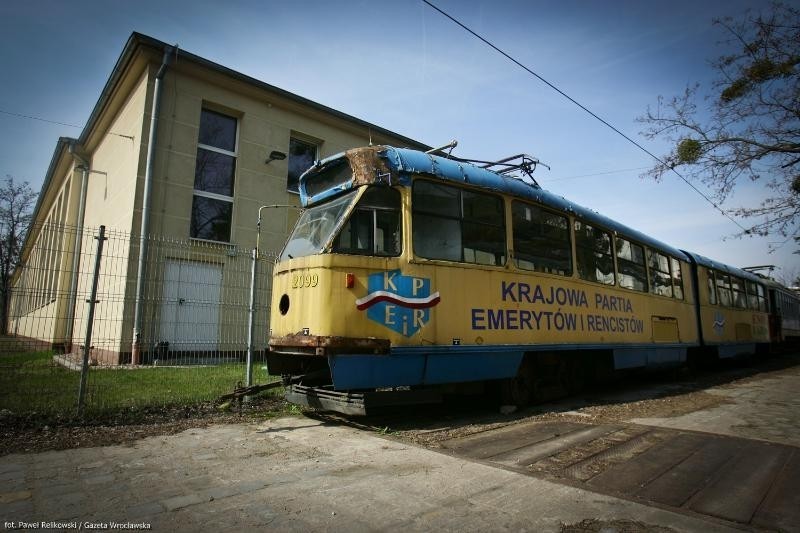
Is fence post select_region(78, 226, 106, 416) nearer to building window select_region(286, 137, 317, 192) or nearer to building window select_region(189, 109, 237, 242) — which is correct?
building window select_region(189, 109, 237, 242)

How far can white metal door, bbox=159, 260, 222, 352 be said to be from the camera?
252 inches

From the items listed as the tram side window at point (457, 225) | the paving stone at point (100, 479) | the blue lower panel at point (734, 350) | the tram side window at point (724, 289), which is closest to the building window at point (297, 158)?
the tram side window at point (457, 225)

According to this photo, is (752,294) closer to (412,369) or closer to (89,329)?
(412,369)

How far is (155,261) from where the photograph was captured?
6.59 m

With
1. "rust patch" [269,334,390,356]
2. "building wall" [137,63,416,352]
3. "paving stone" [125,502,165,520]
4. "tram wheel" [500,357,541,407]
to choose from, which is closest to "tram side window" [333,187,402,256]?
"rust patch" [269,334,390,356]

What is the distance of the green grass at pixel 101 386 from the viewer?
534 cm

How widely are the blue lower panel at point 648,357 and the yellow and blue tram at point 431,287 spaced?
0.52ft

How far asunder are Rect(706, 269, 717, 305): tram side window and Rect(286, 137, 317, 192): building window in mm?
11757

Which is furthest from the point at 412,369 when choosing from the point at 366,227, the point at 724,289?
the point at 724,289

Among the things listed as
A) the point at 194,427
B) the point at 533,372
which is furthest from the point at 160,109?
the point at 533,372

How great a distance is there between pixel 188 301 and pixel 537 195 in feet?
17.2

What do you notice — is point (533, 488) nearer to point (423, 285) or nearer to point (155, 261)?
point (423, 285)

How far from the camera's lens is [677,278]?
1058 centimetres

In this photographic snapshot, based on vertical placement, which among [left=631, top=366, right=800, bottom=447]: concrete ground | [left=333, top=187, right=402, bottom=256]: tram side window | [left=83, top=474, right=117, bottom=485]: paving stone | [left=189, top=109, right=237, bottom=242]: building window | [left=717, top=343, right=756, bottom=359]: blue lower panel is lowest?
[left=83, top=474, right=117, bottom=485]: paving stone
